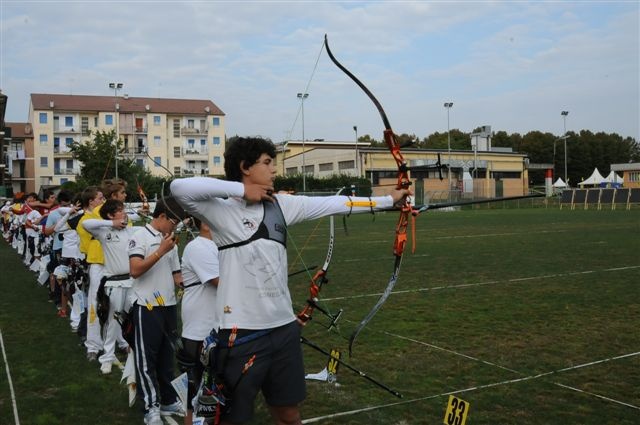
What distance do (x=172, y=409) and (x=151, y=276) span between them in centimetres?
125

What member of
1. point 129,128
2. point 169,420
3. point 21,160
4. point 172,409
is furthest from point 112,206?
point 21,160

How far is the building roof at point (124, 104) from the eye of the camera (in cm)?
9062

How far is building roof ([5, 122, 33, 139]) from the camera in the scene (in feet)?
311

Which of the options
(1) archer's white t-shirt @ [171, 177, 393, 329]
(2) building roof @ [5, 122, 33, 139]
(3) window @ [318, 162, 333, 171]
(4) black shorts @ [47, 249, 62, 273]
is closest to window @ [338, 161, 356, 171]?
(3) window @ [318, 162, 333, 171]

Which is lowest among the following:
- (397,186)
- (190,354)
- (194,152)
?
(190,354)

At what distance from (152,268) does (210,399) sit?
7.75ft

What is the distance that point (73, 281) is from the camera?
976 cm

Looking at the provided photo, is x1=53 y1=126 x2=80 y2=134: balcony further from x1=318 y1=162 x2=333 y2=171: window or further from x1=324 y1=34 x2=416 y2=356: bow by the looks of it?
x1=324 y1=34 x2=416 y2=356: bow

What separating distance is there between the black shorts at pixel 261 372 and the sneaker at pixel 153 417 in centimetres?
221

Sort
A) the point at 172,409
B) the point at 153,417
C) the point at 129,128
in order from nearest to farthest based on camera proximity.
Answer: the point at 153,417
the point at 172,409
the point at 129,128

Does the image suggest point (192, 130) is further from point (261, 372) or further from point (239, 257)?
point (261, 372)

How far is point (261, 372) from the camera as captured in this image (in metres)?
3.18

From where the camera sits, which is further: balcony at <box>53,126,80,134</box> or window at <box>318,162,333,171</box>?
balcony at <box>53,126,80,134</box>

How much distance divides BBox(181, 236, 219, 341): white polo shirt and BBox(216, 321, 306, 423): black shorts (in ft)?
4.46
